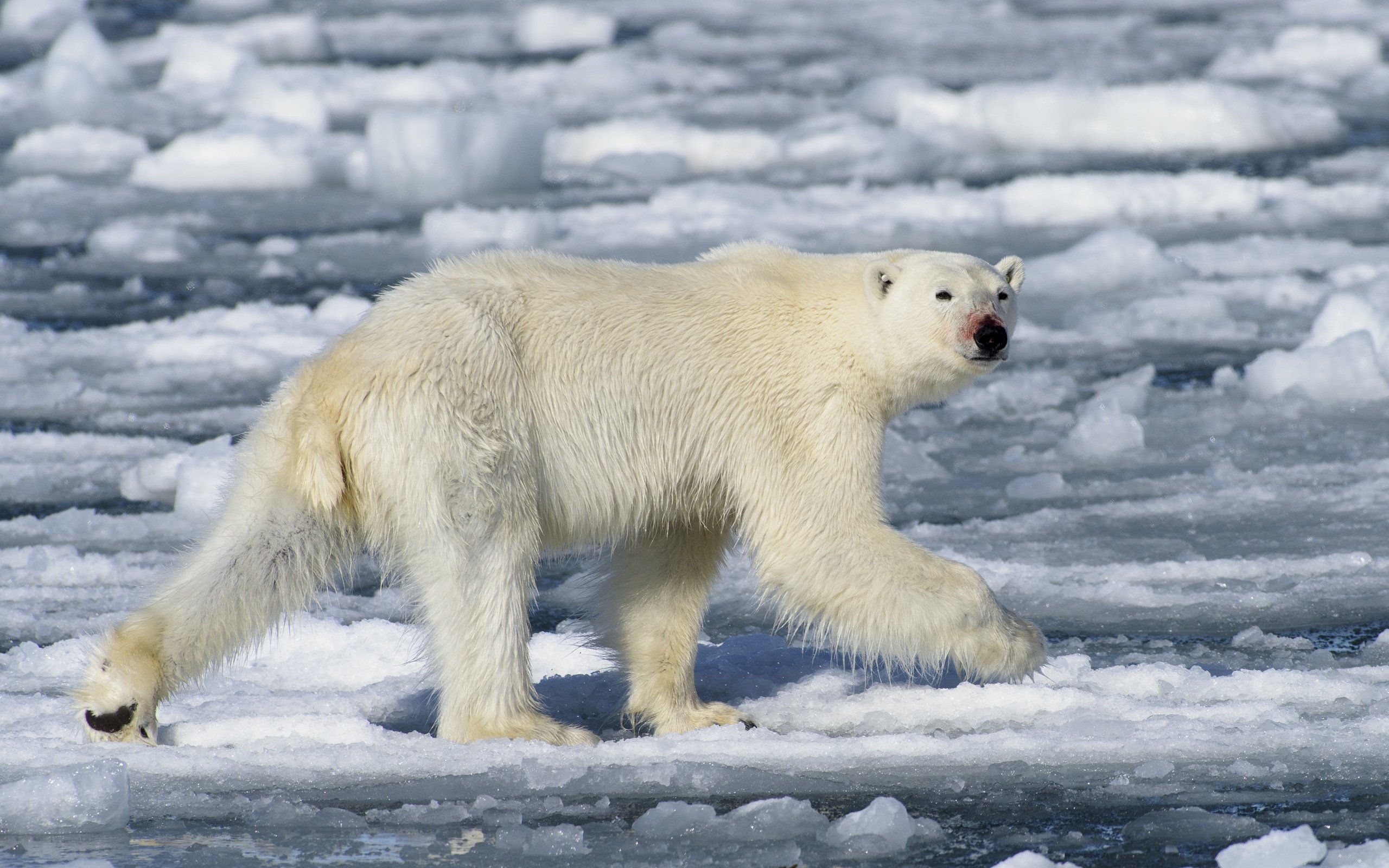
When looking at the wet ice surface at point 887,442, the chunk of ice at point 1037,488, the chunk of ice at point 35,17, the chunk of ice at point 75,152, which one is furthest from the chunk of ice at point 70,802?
the chunk of ice at point 35,17

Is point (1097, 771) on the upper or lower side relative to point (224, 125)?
lower

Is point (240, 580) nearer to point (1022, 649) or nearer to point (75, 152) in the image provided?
point (1022, 649)

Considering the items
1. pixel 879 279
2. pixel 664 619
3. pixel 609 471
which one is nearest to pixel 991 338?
pixel 879 279

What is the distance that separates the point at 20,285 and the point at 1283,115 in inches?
347

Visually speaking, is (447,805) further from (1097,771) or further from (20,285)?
(20,285)

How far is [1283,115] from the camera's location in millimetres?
12250

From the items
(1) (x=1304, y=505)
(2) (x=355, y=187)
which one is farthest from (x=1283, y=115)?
(1) (x=1304, y=505)

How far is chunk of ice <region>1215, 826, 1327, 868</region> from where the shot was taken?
275 cm

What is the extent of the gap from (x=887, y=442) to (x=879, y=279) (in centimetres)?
236

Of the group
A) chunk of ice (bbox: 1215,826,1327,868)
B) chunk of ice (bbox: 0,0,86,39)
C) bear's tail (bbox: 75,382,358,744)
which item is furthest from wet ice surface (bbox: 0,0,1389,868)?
chunk of ice (bbox: 0,0,86,39)

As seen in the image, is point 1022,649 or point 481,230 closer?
point 1022,649

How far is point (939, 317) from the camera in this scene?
145 inches

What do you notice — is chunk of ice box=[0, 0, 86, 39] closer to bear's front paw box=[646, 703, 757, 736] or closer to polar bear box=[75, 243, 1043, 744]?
polar bear box=[75, 243, 1043, 744]

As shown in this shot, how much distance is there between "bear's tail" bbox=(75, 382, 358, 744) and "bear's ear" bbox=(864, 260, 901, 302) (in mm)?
1251
